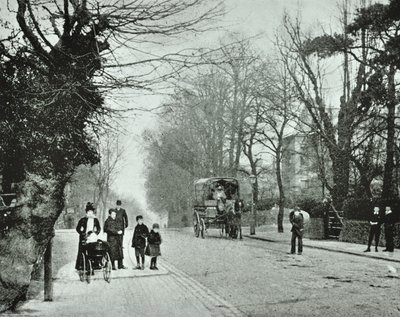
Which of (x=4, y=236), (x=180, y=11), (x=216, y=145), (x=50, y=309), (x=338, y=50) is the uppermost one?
(x=338, y=50)

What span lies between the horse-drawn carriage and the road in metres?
10.1

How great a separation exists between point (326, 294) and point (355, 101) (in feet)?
59.4

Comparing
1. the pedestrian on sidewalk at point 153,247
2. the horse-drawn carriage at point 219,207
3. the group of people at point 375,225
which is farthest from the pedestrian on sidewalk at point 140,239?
the horse-drawn carriage at point 219,207

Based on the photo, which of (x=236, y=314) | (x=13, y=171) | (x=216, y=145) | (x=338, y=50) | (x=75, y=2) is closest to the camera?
(x=75, y=2)

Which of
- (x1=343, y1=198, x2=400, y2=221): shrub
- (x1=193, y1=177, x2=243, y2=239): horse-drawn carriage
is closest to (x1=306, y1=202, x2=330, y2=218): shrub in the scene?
(x1=343, y1=198, x2=400, y2=221): shrub

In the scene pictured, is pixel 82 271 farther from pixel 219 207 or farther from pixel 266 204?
pixel 266 204

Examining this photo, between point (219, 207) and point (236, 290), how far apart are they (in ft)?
55.5

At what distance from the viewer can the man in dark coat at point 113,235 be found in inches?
573

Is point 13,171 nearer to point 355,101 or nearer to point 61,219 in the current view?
point 355,101

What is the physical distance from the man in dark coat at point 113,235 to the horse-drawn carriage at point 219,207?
12685mm

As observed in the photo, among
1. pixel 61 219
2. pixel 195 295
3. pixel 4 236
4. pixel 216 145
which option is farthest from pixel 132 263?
pixel 61 219

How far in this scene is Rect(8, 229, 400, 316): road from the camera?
8883 mm

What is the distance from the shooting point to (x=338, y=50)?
86.7 feet

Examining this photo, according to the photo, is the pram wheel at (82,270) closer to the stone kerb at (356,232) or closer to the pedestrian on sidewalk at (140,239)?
the pedestrian on sidewalk at (140,239)
